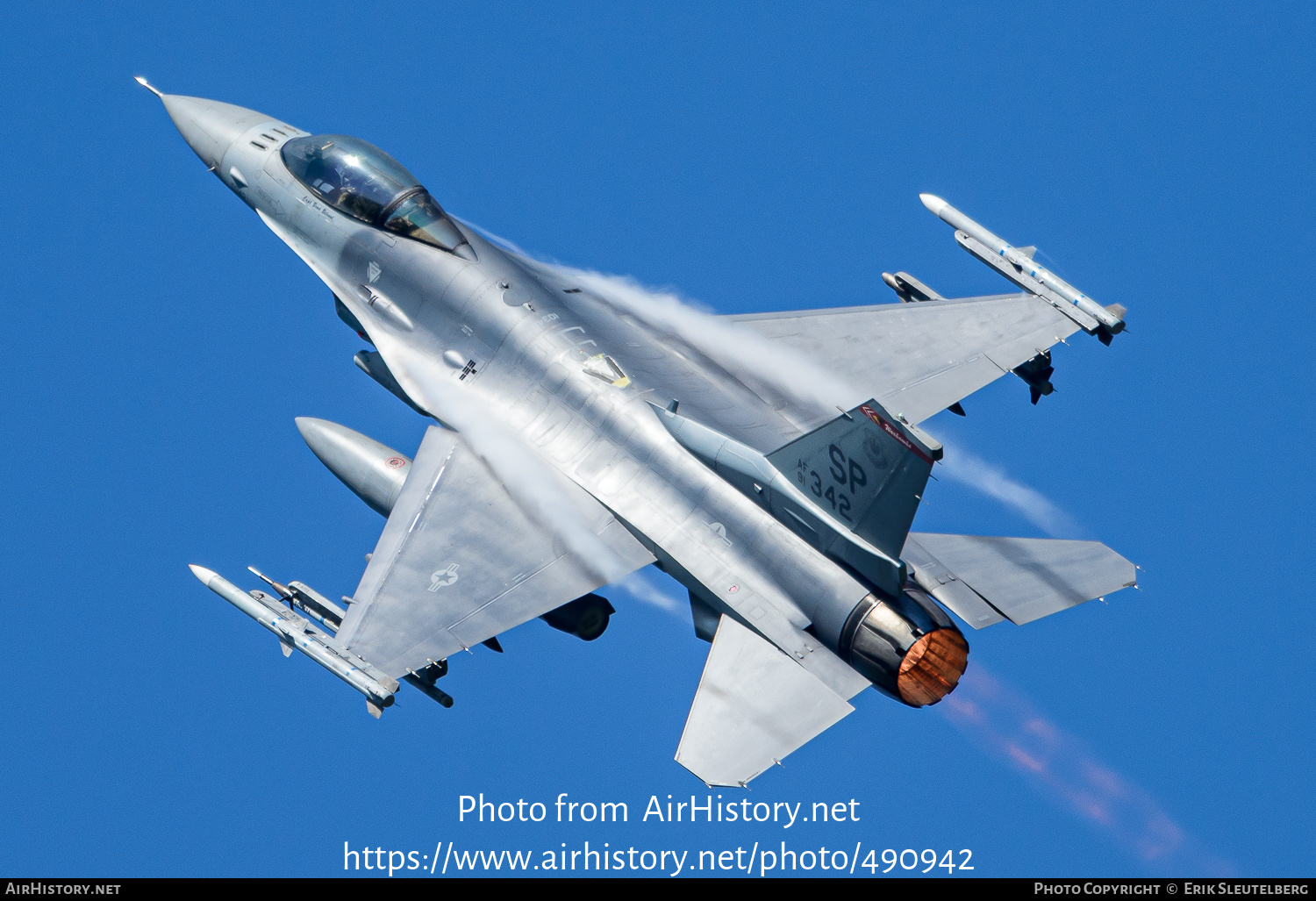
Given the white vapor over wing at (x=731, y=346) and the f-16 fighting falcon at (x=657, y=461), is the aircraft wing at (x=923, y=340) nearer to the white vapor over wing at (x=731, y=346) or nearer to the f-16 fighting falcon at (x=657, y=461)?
the f-16 fighting falcon at (x=657, y=461)

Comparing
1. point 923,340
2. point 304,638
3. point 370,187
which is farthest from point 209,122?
point 923,340

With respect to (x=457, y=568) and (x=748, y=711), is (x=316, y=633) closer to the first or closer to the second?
(x=457, y=568)

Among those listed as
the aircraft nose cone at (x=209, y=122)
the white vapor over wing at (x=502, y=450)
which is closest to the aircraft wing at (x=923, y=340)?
the white vapor over wing at (x=502, y=450)

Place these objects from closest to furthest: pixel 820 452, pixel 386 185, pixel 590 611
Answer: pixel 820 452, pixel 590 611, pixel 386 185

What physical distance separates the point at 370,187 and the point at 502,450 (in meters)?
3.98

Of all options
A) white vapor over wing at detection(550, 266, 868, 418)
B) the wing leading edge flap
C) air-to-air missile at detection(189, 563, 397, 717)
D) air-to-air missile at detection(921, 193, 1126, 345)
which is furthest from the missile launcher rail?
air-to-air missile at detection(921, 193, 1126, 345)

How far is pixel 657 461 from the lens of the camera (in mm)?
21250

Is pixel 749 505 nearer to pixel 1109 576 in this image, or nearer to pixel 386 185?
pixel 1109 576

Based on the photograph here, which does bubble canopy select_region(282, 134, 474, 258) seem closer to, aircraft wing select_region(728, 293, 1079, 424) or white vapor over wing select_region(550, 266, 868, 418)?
white vapor over wing select_region(550, 266, 868, 418)

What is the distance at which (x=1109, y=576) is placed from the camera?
20812mm

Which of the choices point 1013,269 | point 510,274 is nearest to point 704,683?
point 510,274

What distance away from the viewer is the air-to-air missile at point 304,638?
794 inches

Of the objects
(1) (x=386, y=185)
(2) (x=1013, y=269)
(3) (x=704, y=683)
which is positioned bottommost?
(3) (x=704, y=683)

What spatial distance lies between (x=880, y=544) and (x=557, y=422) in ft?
14.2
